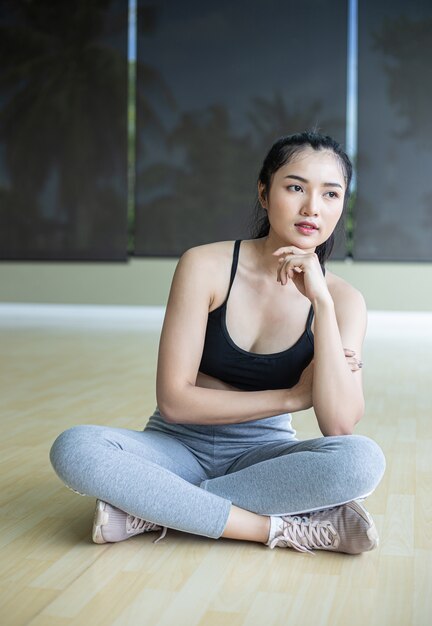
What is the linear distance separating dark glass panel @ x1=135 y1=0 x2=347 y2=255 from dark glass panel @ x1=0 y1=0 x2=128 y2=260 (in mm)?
239

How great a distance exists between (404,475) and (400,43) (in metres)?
6.14

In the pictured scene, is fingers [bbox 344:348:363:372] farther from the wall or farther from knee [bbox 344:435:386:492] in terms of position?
the wall

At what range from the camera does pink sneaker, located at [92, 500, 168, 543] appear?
1.92m

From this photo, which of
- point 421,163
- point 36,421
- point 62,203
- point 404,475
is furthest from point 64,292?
point 404,475

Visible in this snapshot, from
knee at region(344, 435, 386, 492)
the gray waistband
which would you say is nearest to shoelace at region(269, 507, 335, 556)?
knee at region(344, 435, 386, 492)

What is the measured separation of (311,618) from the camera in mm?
1582

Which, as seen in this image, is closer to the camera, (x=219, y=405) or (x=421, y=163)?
(x=219, y=405)

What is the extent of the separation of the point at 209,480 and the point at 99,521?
0.80ft

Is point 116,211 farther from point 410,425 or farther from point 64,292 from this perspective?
point 410,425

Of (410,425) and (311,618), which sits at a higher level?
(311,618)

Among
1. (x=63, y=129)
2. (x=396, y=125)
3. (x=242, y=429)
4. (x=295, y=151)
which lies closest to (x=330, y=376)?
(x=242, y=429)

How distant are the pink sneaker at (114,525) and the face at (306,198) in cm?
67

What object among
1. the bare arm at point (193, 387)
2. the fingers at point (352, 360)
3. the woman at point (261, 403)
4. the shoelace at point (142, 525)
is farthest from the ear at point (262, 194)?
the shoelace at point (142, 525)

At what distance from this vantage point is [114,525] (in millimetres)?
1941
